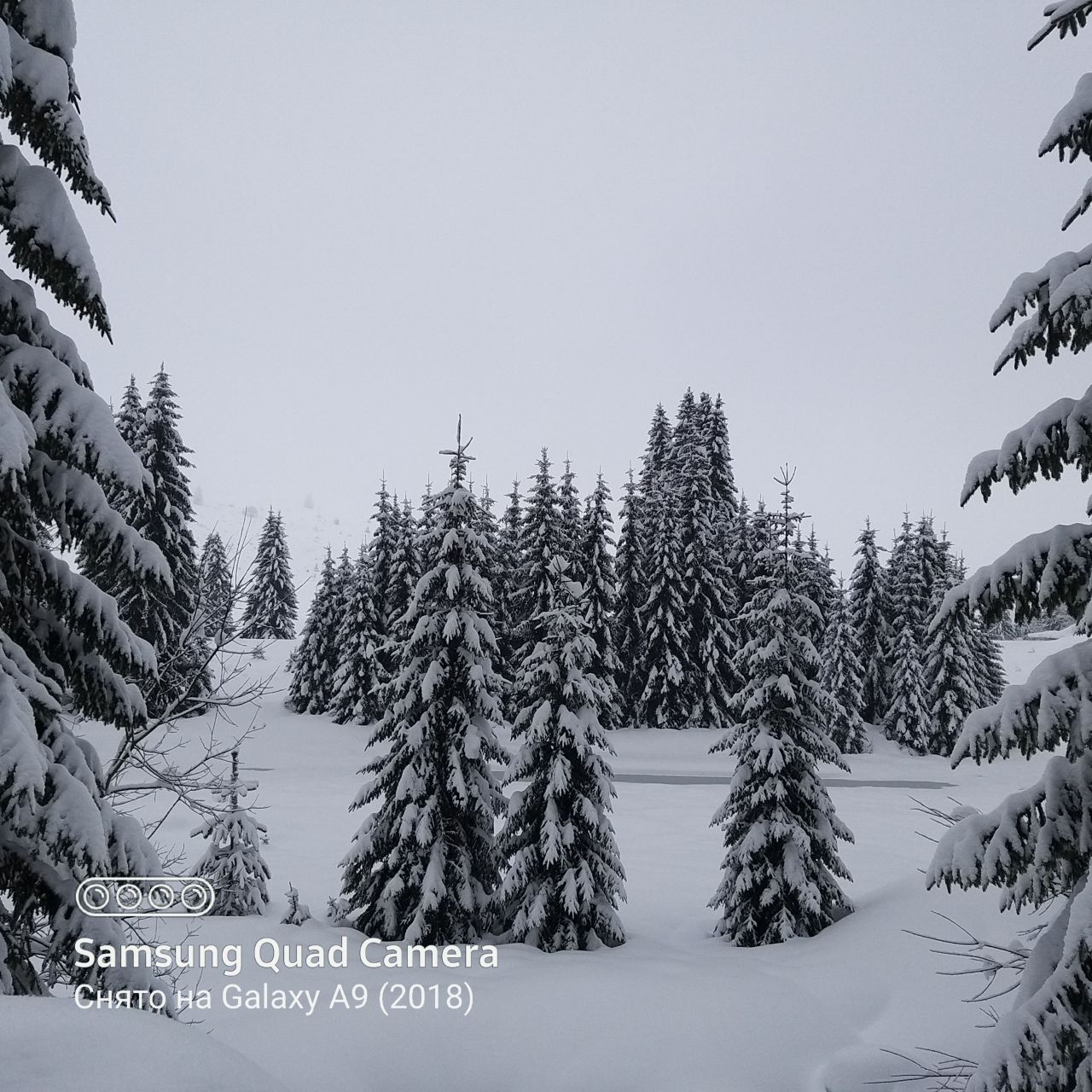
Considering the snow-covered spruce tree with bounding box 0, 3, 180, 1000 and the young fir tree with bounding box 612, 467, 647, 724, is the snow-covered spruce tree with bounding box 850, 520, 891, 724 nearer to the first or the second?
the young fir tree with bounding box 612, 467, 647, 724

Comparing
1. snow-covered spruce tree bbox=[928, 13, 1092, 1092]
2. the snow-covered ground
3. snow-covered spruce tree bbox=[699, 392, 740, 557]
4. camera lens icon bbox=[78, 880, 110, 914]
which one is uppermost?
snow-covered spruce tree bbox=[699, 392, 740, 557]

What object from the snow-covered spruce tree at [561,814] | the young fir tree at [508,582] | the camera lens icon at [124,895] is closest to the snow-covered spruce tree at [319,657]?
the young fir tree at [508,582]

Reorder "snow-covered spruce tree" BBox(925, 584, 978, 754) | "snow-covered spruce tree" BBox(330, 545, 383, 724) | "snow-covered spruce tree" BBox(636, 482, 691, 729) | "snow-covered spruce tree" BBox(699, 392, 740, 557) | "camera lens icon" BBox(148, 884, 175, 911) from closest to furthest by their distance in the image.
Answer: "camera lens icon" BBox(148, 884, 175, 911), "snow-covered spruce tree" BBox(925, 584, 978, 754), "snow-covered spruce tree" BBox(330, 545, 383, 724), "snow-covered spruce tree" BBox(636, 482, 691, 729), "snow-covered spruce tree" BBox(699, 392, 740, 557)

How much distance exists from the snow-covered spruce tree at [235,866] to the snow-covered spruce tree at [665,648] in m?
26.7

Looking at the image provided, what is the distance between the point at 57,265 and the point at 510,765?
1276cm

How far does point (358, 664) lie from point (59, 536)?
3777 centimetres

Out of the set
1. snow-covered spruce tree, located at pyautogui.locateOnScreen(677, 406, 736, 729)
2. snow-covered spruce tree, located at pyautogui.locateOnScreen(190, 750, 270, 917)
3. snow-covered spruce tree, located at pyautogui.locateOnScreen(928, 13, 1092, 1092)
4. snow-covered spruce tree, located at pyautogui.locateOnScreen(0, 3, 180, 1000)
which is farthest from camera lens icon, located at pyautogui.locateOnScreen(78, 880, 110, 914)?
snow-covered spruce tree, located at pyautogui.locateOnScreen(677, 406, 736, 729)

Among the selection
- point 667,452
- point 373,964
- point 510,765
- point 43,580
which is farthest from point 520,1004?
point 667,452

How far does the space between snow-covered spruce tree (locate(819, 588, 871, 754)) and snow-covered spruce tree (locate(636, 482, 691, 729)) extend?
7.29m

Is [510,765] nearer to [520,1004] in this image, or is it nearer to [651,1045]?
[520,1004]

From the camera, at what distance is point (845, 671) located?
141 ft

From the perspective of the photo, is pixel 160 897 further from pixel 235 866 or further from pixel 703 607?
pixel 703 607

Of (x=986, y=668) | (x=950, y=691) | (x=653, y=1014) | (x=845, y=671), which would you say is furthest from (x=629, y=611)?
(x=653, y=1014)

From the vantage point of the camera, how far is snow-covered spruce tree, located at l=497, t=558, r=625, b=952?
15633 mm
